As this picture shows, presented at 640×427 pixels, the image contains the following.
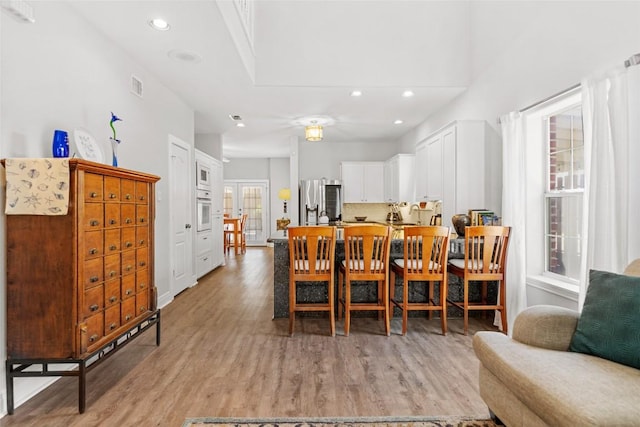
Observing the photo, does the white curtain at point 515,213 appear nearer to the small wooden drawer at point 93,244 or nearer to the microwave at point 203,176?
the small wooden drawer at point 93,244

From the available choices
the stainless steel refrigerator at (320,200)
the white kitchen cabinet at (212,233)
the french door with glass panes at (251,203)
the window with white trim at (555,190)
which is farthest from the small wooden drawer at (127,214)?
the french door with glass panes at (251,203)

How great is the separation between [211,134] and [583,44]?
6.19m

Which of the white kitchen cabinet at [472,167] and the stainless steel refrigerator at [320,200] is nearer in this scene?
the white kitchen cabinet at [472,167]

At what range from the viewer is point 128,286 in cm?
268

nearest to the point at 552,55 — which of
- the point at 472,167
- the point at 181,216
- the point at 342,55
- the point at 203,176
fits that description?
the point at 472,167

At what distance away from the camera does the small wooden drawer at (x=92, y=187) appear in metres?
2.15

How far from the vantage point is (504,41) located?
12.5 feet

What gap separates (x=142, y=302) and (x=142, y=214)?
2.31 ft

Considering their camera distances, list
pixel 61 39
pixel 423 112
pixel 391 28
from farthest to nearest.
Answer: pixel 423 112 < pixel 391 28 < pixel 61 39

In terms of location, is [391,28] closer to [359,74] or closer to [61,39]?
[359,74]

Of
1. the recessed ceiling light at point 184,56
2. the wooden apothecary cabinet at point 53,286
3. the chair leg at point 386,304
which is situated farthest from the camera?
the recessed ceiling light at point 184,56

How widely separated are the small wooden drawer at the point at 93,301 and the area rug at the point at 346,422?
875 mm

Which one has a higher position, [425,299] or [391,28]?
[391,28]

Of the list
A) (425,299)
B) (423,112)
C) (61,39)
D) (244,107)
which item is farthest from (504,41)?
(61,39)
